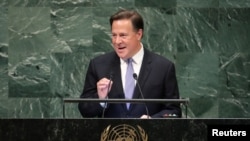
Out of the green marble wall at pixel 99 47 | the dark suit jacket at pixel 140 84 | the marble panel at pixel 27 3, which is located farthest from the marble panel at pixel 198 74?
the dark suit jacket at pixel 140 84

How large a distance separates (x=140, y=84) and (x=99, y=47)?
2.18m

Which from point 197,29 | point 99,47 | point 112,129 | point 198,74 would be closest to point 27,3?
point 99,47

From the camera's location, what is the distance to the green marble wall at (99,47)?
6.79 metres

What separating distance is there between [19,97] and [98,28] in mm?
1165

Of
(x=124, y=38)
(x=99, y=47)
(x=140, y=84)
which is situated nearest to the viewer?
(x=140, y=84)

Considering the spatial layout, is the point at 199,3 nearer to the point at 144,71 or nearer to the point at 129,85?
the point at 144,71

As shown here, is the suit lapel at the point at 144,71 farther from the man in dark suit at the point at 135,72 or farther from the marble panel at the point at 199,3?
the marble panel at the point at 199,3

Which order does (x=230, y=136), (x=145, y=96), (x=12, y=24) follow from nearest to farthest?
(x=230, y=136) → (x=145, y=96) → (x=12, y=24)

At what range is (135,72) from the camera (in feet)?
15.6

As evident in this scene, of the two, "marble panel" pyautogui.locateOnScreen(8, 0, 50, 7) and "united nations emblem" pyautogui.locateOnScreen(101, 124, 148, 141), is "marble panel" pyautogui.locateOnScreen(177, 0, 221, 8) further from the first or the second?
"united nations emblem" pyautogui.locateOnScreen(101, 124, 148, 141)

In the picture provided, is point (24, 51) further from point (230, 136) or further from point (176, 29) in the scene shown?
point (230, 136)

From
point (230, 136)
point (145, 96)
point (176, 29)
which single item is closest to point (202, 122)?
point (230, 136)

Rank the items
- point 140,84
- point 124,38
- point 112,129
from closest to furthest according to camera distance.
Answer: point 112,129, point 140,84, point 124,38

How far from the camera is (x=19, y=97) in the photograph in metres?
6.84
